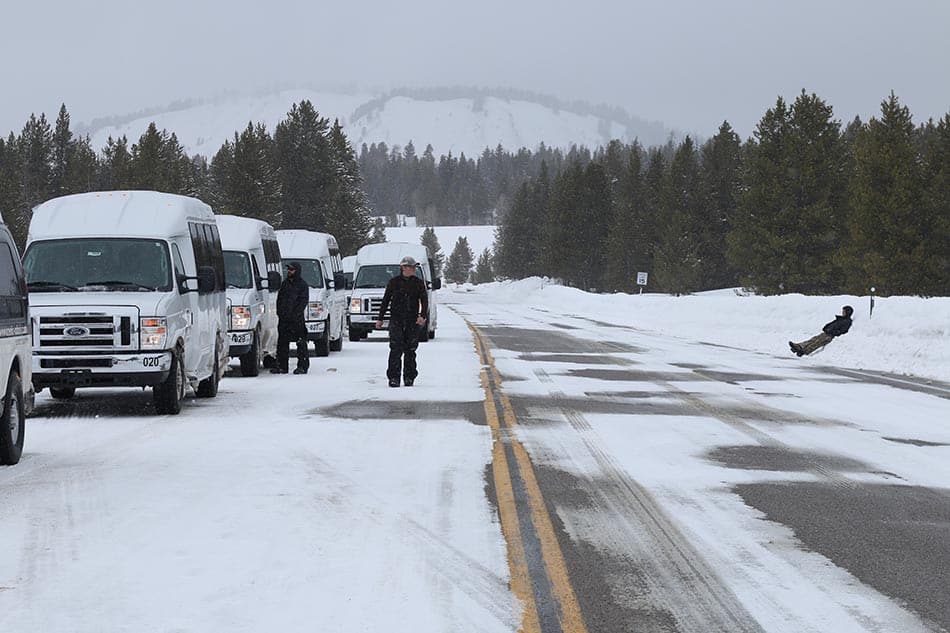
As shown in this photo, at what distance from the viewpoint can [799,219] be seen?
6400cm

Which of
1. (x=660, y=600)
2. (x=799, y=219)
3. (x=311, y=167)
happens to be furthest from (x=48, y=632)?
(x=311, y=167)

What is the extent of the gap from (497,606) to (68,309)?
335 inches

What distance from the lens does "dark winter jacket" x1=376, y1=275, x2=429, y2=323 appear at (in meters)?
16.6

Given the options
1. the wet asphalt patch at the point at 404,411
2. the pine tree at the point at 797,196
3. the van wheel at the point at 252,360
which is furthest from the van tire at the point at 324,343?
the pine tree at the point at 797,196

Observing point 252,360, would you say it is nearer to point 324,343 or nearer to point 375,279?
point 324,343

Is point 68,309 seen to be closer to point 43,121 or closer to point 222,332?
point 222,332

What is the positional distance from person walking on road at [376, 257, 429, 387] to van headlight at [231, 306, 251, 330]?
2601 millimetres

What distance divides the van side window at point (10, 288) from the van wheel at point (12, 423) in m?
0.54

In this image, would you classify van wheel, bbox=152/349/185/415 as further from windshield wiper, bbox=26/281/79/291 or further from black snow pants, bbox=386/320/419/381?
black snow pants, bbox=386/320/419/381

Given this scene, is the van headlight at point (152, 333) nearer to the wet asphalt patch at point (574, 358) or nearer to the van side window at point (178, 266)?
the van side window at point (178, 266)

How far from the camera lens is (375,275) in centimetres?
2973

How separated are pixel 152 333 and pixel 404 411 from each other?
10.1 feet

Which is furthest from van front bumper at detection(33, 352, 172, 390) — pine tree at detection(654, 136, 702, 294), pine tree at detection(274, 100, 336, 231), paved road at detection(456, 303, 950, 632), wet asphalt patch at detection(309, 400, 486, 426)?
pine tree at detection(654, 136, 702, 294)

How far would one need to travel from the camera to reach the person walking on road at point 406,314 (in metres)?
16.3
